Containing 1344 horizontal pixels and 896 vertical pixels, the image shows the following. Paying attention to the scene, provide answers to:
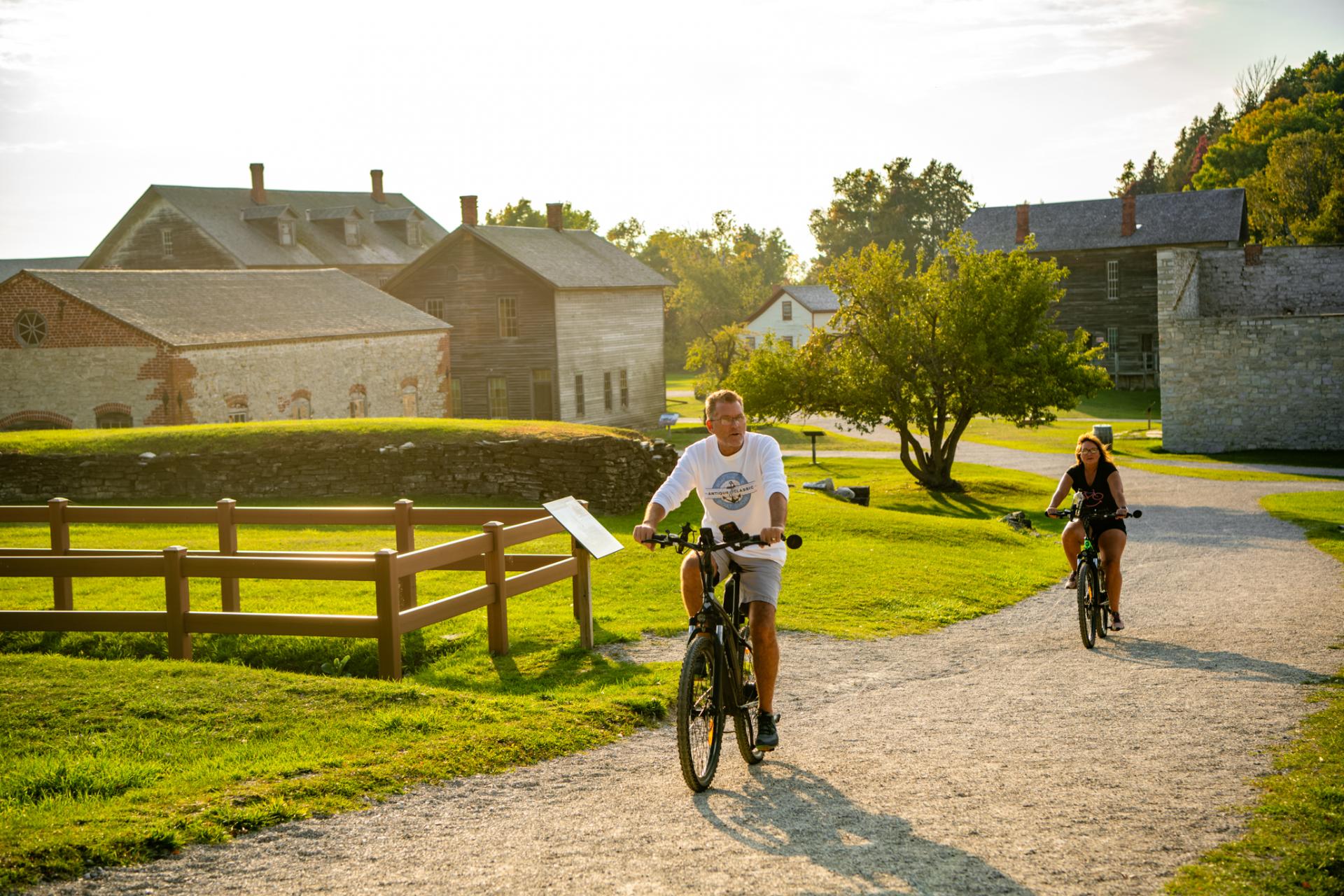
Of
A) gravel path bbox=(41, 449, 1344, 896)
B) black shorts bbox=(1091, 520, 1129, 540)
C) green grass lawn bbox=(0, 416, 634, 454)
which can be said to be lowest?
gravel path bbox=(41, 449, 1344, 896)

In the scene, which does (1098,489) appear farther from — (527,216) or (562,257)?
(527,216)

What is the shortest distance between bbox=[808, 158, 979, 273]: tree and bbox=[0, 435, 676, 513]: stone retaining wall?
90641 mm

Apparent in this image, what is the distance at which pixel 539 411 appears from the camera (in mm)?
51000

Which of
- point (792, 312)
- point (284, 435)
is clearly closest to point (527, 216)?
point (792, 312)

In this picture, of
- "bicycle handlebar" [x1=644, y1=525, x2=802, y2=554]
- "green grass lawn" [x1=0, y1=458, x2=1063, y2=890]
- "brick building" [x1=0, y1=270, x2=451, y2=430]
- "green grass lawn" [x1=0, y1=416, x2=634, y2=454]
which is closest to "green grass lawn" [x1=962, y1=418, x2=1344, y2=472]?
"green grass lawn" [x1=0, y1=416, x2=634, y2=454]

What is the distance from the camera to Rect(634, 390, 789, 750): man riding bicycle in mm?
7523

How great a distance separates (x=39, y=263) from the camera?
8069 centimetres

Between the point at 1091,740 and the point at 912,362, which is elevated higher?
the point at 912,362

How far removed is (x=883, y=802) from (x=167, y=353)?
29.9 meters

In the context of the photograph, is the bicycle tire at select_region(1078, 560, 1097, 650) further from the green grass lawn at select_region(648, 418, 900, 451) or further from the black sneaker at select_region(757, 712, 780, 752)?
the green grass lawn at select_region(648, 418, 900, 451)

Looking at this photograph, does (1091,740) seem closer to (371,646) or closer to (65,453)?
(371,646)

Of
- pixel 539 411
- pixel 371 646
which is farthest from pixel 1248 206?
pixel 371 646

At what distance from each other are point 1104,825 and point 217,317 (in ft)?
110

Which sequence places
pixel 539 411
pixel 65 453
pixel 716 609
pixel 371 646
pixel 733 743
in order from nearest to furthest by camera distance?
pixel 716 609 → pixel 733 743 → pixel 371 646 → pixel 65 453 → pixel 539 411
